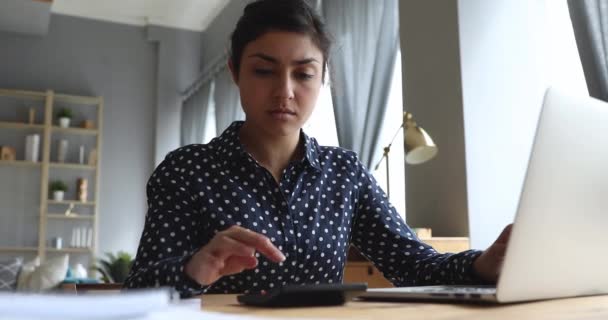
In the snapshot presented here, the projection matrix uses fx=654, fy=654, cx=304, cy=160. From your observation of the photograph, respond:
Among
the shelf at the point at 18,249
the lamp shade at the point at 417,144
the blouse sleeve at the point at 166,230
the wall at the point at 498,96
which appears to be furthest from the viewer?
the shelf at the point at 18,249

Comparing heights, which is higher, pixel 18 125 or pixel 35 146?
pixel 18 125

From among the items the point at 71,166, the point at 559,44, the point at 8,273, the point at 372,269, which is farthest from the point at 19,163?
the point at 559,44

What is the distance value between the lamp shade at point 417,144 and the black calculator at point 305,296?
1.98m

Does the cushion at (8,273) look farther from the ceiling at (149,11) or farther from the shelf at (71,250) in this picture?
the ceiling at (149,11)

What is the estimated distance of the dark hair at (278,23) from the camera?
134 centimetres

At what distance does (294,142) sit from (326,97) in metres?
3.01

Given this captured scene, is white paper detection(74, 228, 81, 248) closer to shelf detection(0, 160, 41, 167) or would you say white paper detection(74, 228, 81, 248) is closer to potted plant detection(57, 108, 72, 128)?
shelf detection(0, 160, 41, 167)

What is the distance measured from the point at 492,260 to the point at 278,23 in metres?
0.64

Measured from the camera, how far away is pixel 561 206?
72 centimetres

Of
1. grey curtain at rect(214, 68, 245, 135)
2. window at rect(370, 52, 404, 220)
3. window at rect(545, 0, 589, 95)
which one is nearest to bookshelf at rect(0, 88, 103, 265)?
grey curtain at rect(214, 68, 245, 135)

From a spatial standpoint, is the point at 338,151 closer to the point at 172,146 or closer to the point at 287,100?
the point at 287,100

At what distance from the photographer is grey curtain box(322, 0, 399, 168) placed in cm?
340

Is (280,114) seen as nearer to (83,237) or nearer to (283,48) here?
(283,48)

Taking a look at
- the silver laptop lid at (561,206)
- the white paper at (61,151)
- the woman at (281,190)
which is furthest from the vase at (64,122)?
the silver laptop lid at (561,206)
